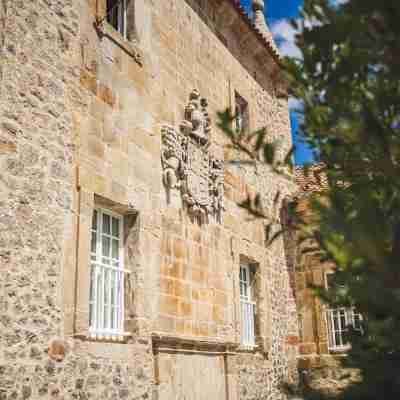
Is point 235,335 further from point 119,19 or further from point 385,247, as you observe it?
point 385,247

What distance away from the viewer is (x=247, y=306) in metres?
10.2

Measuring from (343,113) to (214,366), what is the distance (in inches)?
251

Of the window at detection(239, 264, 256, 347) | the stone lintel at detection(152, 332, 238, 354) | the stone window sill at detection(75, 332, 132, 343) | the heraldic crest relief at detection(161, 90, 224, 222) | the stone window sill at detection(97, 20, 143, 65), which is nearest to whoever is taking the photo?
the stone window sill at detection(75, 332, 132, 343)

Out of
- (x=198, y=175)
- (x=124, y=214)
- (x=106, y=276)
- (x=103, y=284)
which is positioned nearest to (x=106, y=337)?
(x=103, y=284)

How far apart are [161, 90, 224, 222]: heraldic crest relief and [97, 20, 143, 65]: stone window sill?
1.04 metres

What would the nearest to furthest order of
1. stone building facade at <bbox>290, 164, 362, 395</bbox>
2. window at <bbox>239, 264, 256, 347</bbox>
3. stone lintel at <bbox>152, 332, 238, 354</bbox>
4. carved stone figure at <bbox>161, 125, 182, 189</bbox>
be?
stone lintel at <bbox>152, 332, 238, 354</bbox>
carved stone figure at <bbox>161, 125, 182, 189</bbox>
window at <bbox>239, 264, 256, 347</bbox>
stone building facade at <bbox>290, 164, 362, 395</bbox>

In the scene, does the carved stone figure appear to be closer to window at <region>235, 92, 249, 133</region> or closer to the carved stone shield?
the carved stone shield

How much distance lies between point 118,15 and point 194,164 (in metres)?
2.39

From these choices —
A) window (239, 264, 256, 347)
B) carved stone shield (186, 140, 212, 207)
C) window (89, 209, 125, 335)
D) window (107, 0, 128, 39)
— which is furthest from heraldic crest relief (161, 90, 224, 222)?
window (239, 264, 256, 347)

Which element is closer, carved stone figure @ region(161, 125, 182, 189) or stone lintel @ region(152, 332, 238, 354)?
stone lintel @ region(152, 332, 238, 354)

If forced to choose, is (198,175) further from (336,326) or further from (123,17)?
(336,326)

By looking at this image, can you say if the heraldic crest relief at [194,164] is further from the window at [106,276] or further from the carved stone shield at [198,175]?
the window at [106,276]

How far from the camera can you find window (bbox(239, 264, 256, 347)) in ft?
32.6

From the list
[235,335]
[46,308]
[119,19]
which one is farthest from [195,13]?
[46,308]
